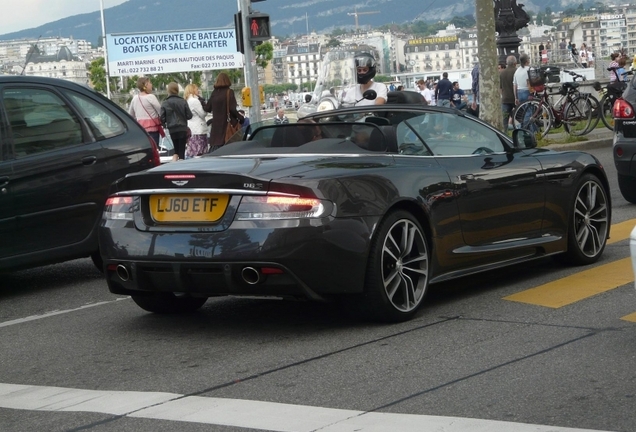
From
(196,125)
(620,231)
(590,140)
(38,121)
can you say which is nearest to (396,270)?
(38,121)

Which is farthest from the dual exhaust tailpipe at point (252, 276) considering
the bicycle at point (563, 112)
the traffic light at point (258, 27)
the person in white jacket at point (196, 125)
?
the bicycle at point (563, 112)

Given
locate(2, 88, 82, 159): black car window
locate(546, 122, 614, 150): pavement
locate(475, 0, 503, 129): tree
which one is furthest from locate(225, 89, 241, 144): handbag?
locate(2, 88, 82, 159): black car window

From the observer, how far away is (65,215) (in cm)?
905

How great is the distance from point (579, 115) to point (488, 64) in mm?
2525

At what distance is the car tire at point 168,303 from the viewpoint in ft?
24.6

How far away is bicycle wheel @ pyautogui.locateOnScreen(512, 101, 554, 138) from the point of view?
23000mm

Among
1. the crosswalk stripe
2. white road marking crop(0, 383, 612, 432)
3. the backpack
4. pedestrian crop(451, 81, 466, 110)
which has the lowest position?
pedestrian crop(451, 81, 466, 110)

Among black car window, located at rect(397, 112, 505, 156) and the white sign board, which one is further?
the white sign board

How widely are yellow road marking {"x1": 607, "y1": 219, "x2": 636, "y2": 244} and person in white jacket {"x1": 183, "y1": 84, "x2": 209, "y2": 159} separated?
459 inches

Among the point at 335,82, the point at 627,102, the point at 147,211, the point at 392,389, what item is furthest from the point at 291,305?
the point at 335,82

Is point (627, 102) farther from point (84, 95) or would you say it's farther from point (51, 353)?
point (51, 353)

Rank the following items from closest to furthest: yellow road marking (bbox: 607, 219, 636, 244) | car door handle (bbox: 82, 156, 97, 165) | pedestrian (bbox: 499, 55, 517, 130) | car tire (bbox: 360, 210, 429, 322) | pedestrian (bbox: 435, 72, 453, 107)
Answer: car tire (bbox: 360, 210, 429, 322), car door handle (bbox: 82, 156, 97, 165), yellow road marking (bbox: 607, 219, 636, 244), pedestrian (bbox: 499, 55, 517, 130), pedestrian (bbox: 435, 72, 453, 107)

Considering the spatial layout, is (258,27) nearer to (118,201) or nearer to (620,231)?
(620,231)

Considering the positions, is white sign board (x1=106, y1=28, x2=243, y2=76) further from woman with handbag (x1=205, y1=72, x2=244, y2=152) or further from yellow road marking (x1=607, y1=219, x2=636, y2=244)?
yellow road marking (x1=607, y1=219, x2=636, y2=244)
